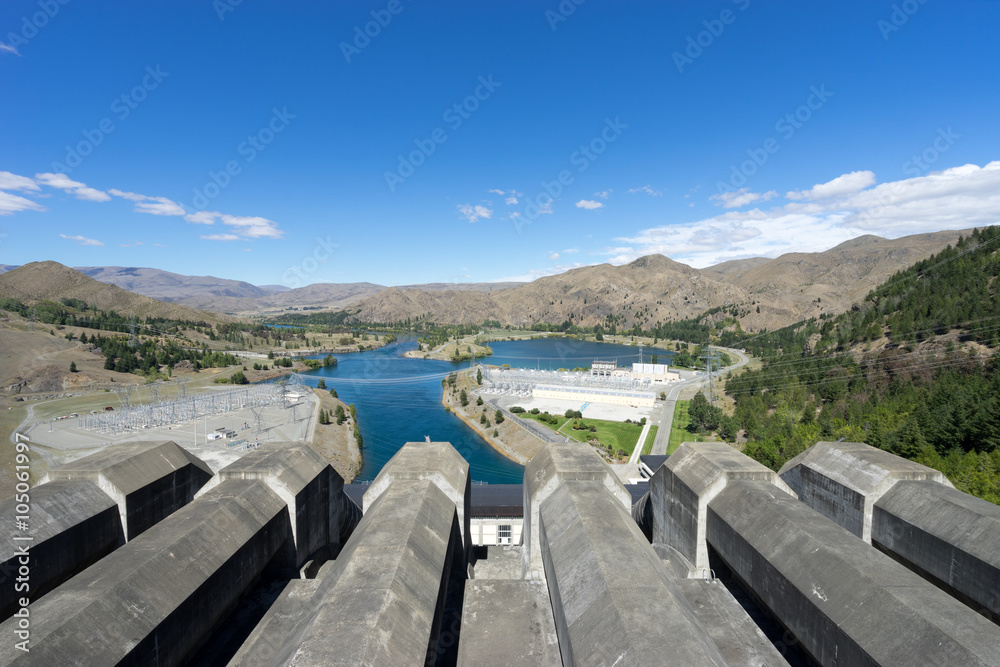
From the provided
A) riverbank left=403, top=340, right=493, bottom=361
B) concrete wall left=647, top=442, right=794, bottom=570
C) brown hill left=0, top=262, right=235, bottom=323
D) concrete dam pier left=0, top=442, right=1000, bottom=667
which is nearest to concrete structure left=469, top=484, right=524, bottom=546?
concrete wall left=647, top=442, right=794, bottom=570

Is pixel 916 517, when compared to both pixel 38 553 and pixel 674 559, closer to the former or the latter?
pixel 674 559

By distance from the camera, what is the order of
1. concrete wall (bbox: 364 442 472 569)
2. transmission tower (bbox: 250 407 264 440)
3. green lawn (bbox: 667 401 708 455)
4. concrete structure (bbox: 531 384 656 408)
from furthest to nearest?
concrete structure (bbox: 531 384 656 408) → transmission tower (bbox: 250 407 264 440) → green lawn (bbox: 667 401 708 455) → concrete wall (bbox: 364 442 472 569)

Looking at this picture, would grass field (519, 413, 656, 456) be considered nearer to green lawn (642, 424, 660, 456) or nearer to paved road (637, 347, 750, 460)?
green lawn (642, 424, 660, 456)

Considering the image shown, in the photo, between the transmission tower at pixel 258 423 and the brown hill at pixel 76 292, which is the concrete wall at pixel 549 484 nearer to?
the transmission tower at pixel 258 423

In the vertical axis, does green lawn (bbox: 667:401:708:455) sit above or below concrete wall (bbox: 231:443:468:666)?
below

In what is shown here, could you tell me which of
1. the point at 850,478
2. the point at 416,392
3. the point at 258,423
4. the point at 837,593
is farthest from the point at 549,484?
the point at 416,392

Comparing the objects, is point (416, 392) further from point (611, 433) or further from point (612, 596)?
point (612, 596)
